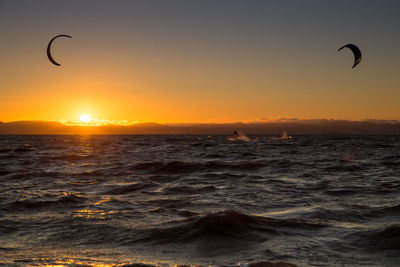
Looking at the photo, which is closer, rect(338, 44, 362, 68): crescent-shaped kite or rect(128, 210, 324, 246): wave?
rect(128, 210, 324, 246): wave

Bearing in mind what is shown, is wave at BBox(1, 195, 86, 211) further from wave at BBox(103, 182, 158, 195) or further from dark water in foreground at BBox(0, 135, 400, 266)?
wave at BBox(103, 182, 158, 195)

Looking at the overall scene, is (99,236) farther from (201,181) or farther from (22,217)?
(201,181)

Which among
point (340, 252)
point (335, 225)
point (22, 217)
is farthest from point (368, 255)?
point (22, 217)

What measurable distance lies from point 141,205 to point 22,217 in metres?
2.55

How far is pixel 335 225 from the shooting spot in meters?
6.20

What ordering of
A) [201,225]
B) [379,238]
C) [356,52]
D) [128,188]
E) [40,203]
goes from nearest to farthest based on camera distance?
[379,238]
[201,225]
[40,203]
[128,188]
[356,52]

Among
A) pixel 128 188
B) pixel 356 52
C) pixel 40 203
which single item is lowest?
pixel 128 188

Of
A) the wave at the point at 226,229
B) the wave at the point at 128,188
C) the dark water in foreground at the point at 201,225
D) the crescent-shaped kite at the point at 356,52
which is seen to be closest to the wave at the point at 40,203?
the dark water in foreground at the point at 201,225

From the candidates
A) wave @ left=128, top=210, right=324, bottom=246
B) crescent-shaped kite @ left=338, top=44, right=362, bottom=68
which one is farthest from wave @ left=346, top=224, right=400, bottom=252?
crescent-shaped kite @ left=338, top=44, right=362, bottom=68

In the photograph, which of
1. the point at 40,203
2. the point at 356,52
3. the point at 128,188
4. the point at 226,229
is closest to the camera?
the point at 226,229

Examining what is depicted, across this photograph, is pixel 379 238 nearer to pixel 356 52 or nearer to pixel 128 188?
pixel 128 188

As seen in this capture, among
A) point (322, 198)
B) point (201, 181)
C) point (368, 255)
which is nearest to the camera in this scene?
point (368, 255)

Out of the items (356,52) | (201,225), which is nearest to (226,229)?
(201,225)

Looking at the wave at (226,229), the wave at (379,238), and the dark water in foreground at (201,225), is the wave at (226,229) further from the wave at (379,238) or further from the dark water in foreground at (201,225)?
the wave at (379,238)
